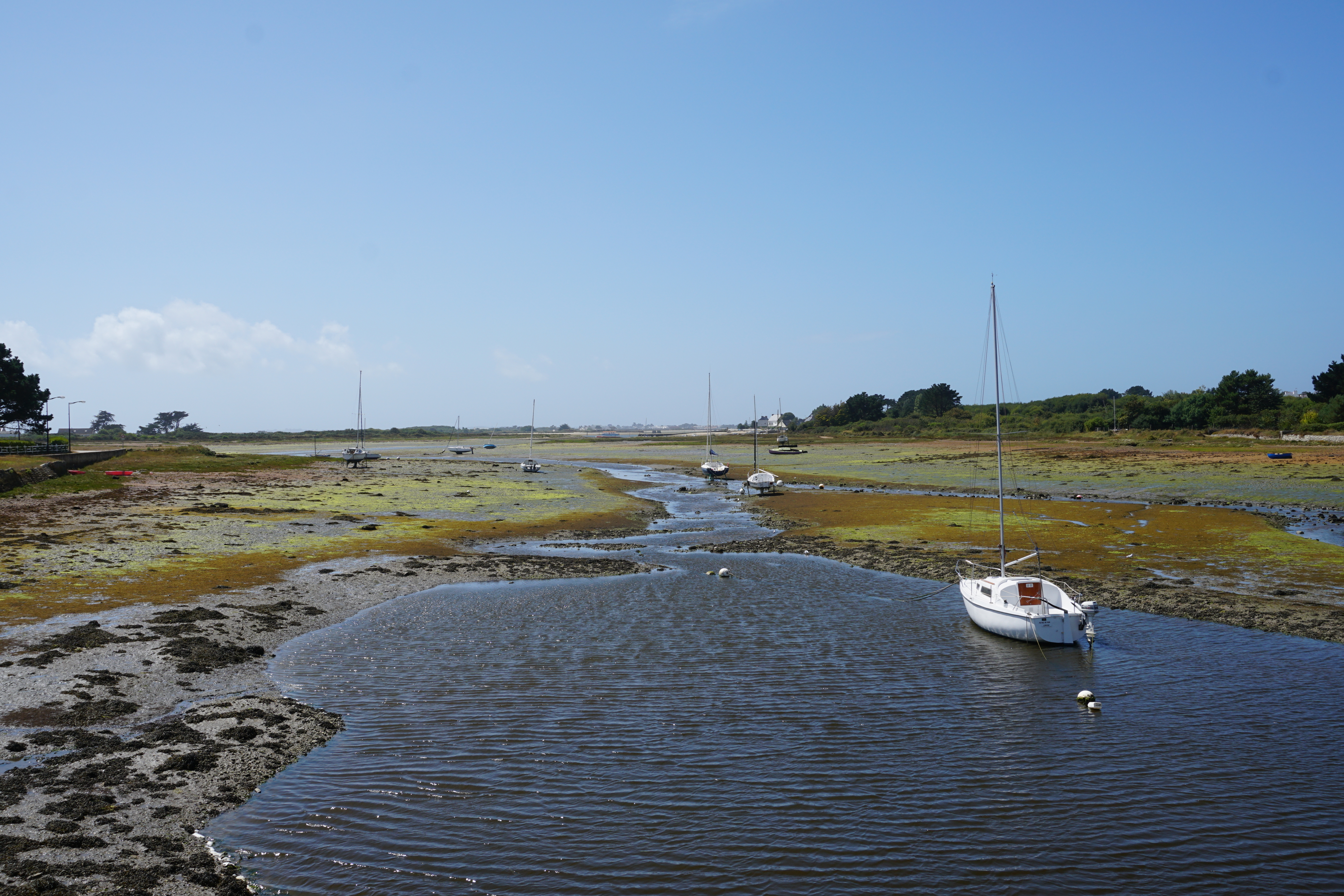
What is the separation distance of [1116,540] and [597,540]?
2508cm

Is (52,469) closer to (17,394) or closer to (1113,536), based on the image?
(17,394)

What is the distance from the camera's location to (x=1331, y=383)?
385 feet

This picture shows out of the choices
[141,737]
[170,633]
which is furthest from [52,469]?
[141,737]

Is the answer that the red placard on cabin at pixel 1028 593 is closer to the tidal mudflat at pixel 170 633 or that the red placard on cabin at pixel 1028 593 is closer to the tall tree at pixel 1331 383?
the tidal mudflat at pixel 170 633

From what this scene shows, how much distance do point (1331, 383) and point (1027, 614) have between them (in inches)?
5077

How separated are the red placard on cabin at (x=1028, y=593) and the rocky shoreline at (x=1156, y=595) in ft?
16.5

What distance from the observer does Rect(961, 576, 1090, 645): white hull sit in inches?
853

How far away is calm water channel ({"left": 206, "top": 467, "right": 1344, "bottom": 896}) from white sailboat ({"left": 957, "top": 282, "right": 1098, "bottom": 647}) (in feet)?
1.58

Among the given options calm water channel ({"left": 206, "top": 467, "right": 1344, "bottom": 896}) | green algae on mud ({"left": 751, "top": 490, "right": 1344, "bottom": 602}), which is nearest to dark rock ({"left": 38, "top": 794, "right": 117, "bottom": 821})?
calm water channel ({"left": 206, "top": 467, "right": 1344, "bottom": 896})

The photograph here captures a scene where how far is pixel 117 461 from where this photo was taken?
7600cm

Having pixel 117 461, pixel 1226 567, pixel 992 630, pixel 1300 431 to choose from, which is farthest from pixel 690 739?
pixel 1300 431

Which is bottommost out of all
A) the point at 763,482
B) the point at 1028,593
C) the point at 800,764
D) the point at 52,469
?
the point at 800,764

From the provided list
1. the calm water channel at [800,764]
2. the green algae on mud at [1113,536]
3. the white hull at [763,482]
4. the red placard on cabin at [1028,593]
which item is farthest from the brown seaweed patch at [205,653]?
the white hull at [763,482]

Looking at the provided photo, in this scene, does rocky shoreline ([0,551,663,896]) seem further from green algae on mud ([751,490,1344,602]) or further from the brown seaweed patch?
green algae on mud ([751,490,1344,602])
